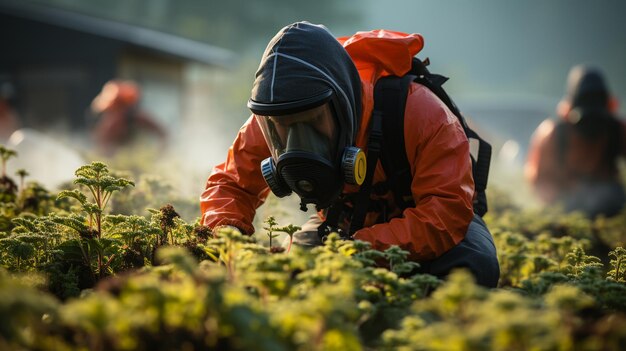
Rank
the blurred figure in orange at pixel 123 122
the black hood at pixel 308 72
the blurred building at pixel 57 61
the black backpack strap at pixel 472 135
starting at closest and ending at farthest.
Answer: the black hood at pixel 308 72 < the black backpack strap at pixel 472 135 < the blurred figure in orange at pixel 123 122 < the blurred building at pixel 57 61

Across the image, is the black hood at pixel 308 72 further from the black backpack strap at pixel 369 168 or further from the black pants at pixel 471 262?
the black pants at pixel 471 262

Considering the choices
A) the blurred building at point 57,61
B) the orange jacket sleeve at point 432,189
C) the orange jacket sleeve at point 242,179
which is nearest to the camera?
the orange jacket sleeve at point 432,189

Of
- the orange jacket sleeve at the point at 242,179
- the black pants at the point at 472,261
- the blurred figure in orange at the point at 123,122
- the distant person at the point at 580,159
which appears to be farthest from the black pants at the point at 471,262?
the blurred figure in orange at the point at 123,122

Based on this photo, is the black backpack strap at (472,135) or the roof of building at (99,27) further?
the roof of building at (99,27)

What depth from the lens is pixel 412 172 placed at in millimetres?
4027

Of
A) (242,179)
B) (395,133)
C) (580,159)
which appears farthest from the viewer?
(580,159)

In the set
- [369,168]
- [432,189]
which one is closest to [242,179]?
[369,168]

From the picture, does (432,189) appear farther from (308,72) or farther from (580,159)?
(580,159)

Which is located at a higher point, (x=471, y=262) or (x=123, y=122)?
(x=123, y=122)

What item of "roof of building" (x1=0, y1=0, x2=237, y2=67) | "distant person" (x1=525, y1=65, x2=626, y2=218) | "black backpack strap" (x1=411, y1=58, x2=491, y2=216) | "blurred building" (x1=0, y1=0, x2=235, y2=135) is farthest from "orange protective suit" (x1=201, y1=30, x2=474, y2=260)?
"roof of building" (x1=0, y1=0, x2=237, y2=67)

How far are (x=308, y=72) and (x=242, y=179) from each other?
954mm

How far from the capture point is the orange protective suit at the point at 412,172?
3715mm

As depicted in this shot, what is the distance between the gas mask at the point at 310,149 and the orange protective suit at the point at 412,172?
0.30 meters

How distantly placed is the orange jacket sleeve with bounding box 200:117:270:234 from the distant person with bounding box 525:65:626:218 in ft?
24.7
